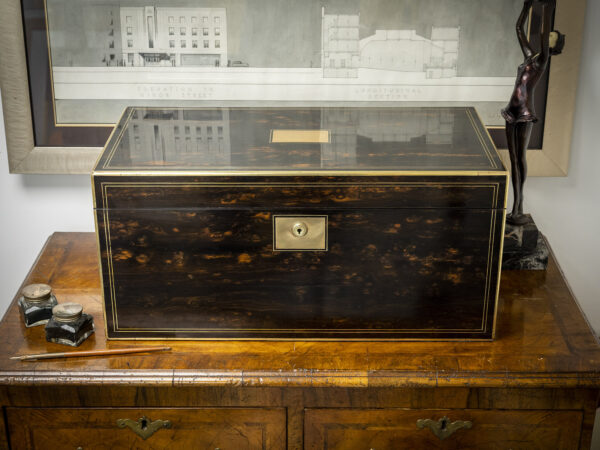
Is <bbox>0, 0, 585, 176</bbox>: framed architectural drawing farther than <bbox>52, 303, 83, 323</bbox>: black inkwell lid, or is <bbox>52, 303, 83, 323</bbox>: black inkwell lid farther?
<bbox>0, 0, 585, 176</bbox>: framed architectural drawing

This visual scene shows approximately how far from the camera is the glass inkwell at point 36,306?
1351mm

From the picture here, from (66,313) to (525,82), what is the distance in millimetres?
947

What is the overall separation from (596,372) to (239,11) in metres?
1.00

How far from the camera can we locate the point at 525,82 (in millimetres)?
1373

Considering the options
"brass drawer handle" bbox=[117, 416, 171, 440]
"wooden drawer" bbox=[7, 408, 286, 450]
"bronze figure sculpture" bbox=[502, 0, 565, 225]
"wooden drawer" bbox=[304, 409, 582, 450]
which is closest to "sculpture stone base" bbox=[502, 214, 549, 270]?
"bronze figure sculpture" bbox=[502, 0, 565, 225]

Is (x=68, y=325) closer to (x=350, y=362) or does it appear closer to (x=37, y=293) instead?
(x=37, y=293)

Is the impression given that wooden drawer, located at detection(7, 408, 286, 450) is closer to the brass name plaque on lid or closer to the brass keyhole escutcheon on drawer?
the brass keyhole escutcheon on drawer

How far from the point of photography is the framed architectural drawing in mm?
1544

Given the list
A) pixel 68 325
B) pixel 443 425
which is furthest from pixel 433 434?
pixel 68 325

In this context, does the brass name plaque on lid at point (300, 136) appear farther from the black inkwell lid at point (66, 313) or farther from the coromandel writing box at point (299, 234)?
the black inkwell lid at point (66, 313)

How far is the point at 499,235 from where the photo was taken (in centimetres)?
122

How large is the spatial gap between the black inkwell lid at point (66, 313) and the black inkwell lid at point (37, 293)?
7 centimetres

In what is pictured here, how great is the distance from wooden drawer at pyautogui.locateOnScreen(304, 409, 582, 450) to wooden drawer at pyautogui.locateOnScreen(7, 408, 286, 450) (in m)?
0.08

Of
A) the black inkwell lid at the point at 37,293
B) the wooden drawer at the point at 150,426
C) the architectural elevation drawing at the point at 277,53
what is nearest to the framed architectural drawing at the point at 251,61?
the architectural elevation drawing at the point at 277,53
